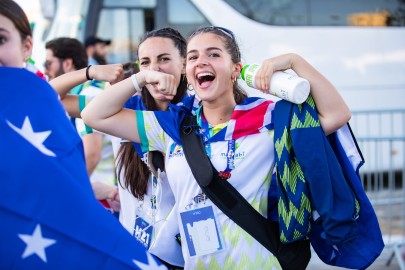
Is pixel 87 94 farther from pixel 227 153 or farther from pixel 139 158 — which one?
pixel 227 153

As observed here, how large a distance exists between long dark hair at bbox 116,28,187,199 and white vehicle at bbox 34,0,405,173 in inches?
253

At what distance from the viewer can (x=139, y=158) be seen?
12.8ft

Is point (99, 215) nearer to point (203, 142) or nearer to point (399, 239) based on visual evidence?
point (203, 142)

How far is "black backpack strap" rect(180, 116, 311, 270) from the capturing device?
3121mm

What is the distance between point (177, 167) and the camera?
3271 mm

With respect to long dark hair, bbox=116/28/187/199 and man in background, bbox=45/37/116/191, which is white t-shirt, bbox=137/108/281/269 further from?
man in background, bbox=45/37/116/191

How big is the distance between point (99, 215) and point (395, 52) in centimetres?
912

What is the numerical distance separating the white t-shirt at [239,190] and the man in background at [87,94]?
1680mm

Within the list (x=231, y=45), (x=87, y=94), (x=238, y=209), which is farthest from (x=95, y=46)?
(x=238, y=209)

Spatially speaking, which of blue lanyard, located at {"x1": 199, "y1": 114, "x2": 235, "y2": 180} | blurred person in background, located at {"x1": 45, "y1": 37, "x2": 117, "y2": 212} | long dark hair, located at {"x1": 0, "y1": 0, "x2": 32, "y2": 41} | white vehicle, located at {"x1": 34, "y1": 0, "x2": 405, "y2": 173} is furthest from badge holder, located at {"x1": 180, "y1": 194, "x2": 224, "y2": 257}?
white vehicle, located at {"x1": 34, "y1": 0, "x2": 405, "y2": 173}

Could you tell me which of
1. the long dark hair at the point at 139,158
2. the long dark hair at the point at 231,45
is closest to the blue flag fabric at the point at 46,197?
the long dark hair at the point at 231,45

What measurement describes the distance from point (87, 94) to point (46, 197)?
8.00 feet

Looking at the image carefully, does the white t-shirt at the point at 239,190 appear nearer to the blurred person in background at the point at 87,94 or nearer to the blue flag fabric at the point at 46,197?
the blue flag fabric at the point at 46,197

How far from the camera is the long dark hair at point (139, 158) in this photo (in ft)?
12.8
